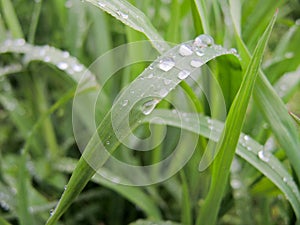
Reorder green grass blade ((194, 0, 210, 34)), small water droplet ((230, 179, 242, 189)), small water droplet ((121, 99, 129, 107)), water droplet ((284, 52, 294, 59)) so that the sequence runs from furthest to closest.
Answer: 1. water droplet ((284, 52, 294, 59))
2. small water droplet ((230, 179, 242, 189))
3. green grass blade ((194, 0, 210, 34))
4. small water droplet ((121, 99, 129, 107))

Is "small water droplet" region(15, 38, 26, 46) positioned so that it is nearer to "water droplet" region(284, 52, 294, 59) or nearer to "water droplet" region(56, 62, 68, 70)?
"water droplet" region(56, 62, 68, 70)

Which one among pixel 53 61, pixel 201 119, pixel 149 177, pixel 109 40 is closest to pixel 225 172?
pixel 201 119

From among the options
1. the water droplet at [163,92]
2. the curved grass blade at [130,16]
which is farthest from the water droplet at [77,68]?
the water droplet at [163,92]

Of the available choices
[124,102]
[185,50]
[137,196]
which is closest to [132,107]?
[124,102]

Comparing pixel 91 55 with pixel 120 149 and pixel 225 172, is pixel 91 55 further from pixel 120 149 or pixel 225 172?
pixel 225 172

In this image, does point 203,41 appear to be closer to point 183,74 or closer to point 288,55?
point 183,74

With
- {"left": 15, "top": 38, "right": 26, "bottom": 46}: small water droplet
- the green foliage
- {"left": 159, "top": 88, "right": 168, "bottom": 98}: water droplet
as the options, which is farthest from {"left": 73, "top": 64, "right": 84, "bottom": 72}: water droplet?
{"left": 159, "top": 88, "right": 168, "bottom": 98}: water droplet
